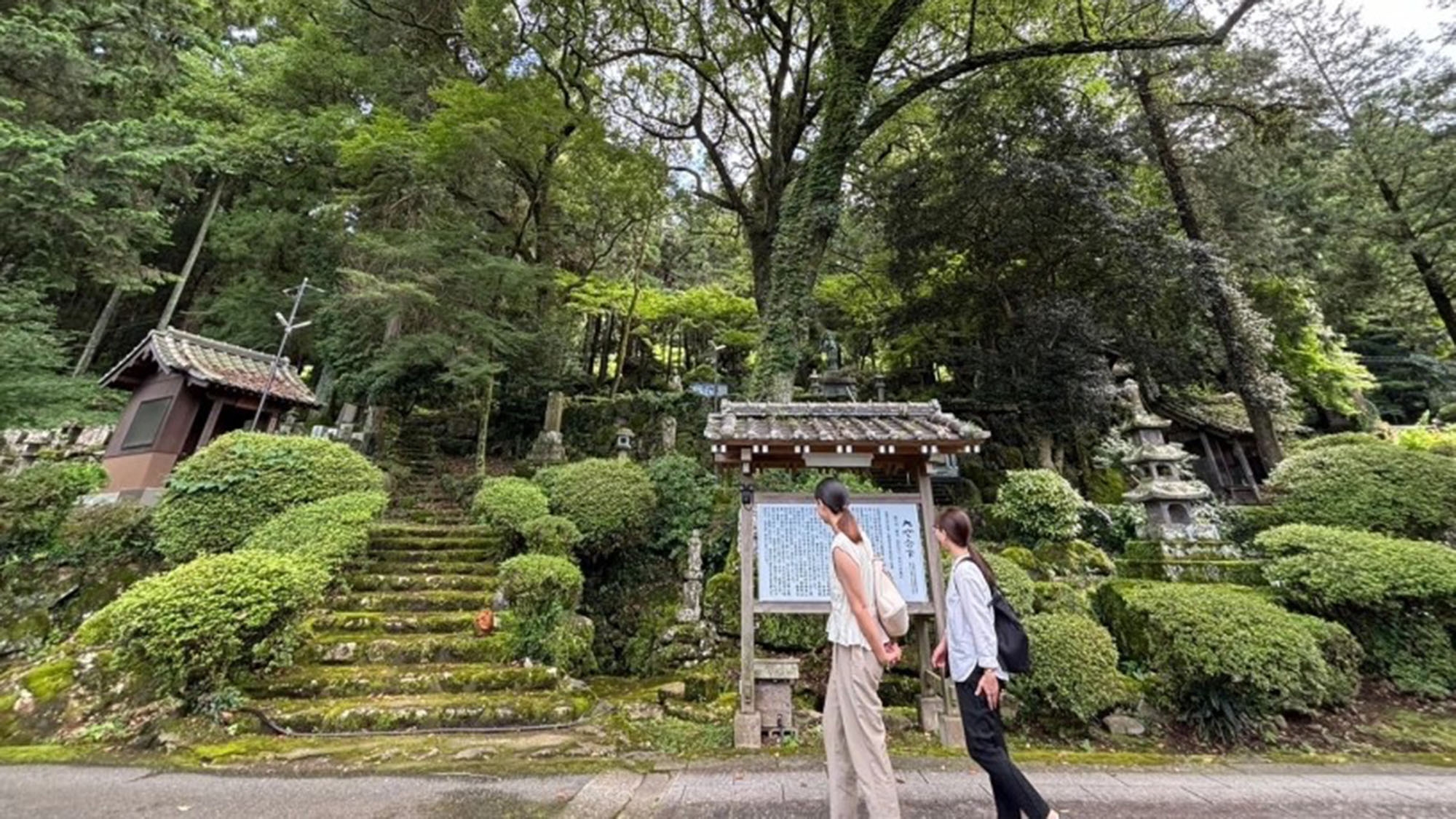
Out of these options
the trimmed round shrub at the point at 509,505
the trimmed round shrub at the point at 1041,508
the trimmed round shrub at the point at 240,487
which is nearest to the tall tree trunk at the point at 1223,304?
the trimmed round shrub at the point at 1041,508

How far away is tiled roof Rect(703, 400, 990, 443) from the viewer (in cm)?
443

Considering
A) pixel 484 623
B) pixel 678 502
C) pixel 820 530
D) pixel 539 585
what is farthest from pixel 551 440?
pixel 820 530

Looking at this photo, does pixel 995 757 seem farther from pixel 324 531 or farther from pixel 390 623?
pixel 324 531

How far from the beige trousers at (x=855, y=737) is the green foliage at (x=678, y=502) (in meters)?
4.87

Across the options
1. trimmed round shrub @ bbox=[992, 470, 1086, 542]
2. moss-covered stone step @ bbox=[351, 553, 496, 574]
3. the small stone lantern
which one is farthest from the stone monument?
trimmed round shrub @ bbox=[992, 470, 1086, 542]

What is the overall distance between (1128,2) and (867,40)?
4891 mm

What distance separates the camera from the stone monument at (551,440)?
11796 millimetres

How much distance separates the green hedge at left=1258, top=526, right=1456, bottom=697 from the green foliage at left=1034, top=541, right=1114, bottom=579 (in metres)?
1.69

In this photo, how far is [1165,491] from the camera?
7203mm

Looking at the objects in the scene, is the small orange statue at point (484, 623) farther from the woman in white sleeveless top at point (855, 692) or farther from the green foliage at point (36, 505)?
the green foliage at point (36, 505)

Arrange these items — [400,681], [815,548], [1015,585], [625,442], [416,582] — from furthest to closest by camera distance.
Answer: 1. [625,442]
2. [416,582]
3. [1015,585]
4. [400,681]
5. [815,548]

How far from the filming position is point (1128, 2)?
9352 mm

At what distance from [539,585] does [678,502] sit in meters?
2.96

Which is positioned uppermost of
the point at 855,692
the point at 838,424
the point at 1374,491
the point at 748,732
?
the point at 838,424
